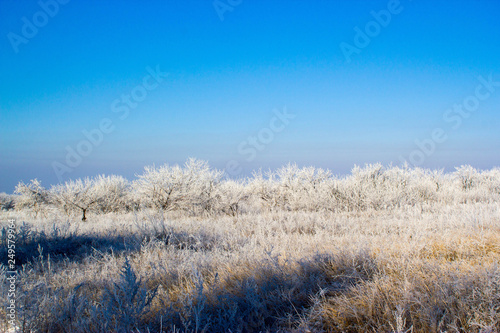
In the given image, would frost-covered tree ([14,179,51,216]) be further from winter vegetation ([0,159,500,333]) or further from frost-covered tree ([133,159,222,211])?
winter vegetation ([0,159,500,333])

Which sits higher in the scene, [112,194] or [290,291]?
[112,194]

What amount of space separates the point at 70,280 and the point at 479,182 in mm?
19865

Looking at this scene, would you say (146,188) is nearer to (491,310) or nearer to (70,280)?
(70,280)

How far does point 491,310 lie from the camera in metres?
2.11

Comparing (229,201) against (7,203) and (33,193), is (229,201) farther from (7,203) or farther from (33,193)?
(7,203)

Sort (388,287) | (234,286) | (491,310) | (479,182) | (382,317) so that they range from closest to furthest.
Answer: (491,310)
(382,317)
(388,287)
(234,286)
(479,182)

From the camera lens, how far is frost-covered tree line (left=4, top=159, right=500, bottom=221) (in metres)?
11.0

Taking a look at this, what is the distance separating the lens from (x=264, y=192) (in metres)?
13.9

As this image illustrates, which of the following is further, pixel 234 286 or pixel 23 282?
pixel 23 282

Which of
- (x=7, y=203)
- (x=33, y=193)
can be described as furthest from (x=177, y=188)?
(x=7, y=203)

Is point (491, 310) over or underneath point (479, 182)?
underneath

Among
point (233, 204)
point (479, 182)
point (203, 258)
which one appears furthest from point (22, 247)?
point (479, 182)

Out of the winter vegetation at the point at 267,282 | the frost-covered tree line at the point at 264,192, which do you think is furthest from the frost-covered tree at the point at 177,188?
the winter vegetation at the point at 267,282

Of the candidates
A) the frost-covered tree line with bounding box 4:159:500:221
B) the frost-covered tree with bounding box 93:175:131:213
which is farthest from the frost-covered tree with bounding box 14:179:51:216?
the frost-covered tree with bounding box 93:175:131:213
